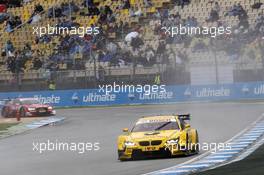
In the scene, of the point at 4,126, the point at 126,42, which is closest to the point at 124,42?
the point at 126,42

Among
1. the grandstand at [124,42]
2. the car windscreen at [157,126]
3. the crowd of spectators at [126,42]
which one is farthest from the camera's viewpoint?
the crowd of spectators at [126,42]

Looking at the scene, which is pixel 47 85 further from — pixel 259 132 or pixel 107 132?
pixel 259 132

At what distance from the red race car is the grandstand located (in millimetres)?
1491

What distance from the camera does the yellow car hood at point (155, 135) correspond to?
11.9m

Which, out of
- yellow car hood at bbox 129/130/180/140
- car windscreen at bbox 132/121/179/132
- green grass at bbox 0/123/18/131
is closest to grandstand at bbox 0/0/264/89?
green grass at bbox 0/123/18/131

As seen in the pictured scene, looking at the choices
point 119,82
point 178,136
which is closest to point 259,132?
point 178,136

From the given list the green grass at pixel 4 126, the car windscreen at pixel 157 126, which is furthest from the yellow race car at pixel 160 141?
the green grass at pixel 4 126

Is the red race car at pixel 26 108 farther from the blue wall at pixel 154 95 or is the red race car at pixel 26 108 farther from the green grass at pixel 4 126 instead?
the green grass at pixel 4 126

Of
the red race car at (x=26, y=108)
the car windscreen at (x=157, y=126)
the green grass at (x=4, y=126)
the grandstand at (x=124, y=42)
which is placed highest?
the grandstand at (x=124, y=42)

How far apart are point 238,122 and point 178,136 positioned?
30.5 ft

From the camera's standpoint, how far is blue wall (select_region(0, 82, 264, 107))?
2927 centimetres

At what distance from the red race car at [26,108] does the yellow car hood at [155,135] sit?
15.6 meters

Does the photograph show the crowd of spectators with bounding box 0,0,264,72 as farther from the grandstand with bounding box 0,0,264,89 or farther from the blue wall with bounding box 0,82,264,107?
the blue wall with bounding box 0,82,264,107

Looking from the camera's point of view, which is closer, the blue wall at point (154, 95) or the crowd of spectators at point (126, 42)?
the blue wall at point (154, 95)
